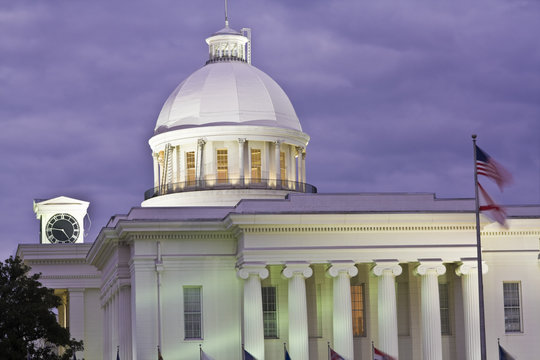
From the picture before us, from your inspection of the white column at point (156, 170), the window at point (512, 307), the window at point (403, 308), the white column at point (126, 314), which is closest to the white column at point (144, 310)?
the white column at point (126, 314)

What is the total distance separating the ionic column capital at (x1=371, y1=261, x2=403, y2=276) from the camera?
249 feet

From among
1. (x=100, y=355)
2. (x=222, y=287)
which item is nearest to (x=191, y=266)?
(x=222, y=287)

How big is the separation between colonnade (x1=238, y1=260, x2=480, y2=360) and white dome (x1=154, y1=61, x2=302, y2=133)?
16.2m

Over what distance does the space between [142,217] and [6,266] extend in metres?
8.27

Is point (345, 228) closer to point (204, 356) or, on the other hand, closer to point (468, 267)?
point (468, 267)

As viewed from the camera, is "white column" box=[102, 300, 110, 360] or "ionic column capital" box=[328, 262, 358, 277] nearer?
"ionic column capital" box=[328, 262, 358, 277]

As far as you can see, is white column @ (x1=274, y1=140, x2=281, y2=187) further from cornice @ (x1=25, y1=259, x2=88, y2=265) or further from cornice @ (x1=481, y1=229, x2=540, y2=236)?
cornice @ (x1=25, y1=259, x2=88, y2=265)

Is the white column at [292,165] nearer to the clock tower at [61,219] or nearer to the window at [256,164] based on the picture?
the window at [256,164]

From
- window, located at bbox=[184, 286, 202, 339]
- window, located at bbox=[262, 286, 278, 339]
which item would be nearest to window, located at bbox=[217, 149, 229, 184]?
window, located at bbox=[262, 286, 278, 339]

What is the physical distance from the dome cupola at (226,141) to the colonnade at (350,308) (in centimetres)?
1095

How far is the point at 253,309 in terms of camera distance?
247 ft

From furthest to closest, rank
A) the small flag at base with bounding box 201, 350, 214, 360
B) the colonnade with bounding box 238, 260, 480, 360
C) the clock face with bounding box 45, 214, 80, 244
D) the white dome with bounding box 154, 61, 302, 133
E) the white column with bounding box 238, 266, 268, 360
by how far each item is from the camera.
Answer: the clock face with bounding box 45, 214, 80, 244 < the white dome with bounding box 154, 61, 302, 133 < the colonnade with bounding box 238, 260, 480, 360 < the white column with bounding box 238, 266, 268, 360 < the small flag at base with bounding box 201, 350, 214, 360

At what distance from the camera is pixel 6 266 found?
262 feet

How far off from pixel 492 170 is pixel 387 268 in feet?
48.9
